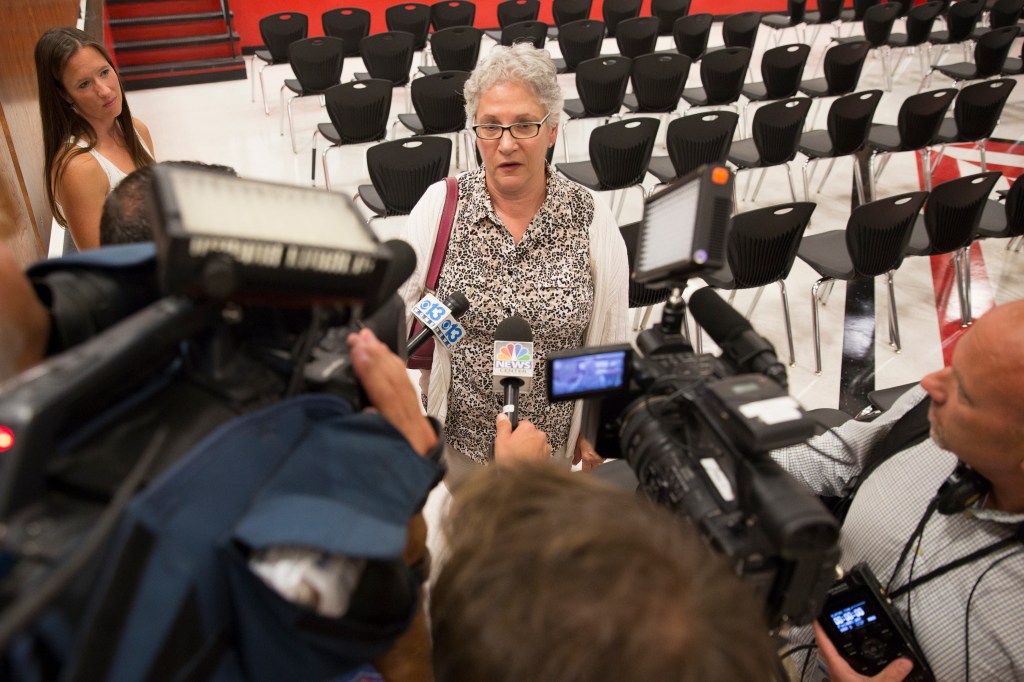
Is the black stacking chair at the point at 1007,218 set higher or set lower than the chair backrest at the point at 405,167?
lower

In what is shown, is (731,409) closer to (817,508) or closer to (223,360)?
(817,508)

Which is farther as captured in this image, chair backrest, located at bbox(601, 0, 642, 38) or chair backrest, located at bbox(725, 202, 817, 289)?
chair backrest, located at bbox(601, 0, 642, 38)

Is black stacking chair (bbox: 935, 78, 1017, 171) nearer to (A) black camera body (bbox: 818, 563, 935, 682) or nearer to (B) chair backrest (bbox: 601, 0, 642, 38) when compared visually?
(B) chair backrest (bbox: 601, 0, 642, 38)

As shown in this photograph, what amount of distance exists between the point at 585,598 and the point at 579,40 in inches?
250

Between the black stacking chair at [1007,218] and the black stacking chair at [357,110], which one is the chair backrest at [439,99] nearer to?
the black stacking chair at [357,110]

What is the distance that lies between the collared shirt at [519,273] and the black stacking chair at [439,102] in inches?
123

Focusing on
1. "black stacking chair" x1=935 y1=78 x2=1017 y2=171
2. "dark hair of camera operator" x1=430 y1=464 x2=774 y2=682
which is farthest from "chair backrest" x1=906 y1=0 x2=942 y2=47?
"dark hair of camera operator" x1=430 y1=464 x2=774 y2=682

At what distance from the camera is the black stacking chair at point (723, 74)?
5.27 meters

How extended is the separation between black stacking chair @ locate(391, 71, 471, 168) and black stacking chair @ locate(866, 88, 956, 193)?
2759 millimetres

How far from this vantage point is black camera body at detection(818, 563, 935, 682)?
4.05 feet

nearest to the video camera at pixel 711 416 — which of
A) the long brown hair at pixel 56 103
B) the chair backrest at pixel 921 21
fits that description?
the long brown hair at pixel 56 103

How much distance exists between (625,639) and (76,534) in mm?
441

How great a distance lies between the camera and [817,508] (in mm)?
789

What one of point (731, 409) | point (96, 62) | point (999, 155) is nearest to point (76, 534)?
point (731, 409)
